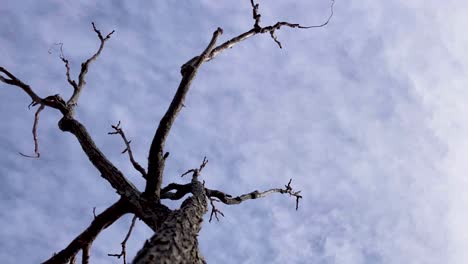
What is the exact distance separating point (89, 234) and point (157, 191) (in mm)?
1138

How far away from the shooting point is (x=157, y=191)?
4875 millimetres

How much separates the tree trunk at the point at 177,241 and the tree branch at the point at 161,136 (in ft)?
1.75

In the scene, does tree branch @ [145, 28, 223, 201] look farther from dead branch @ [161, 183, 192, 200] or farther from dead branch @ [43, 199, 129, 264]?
dead branch @ [161, 183, 192, 200]

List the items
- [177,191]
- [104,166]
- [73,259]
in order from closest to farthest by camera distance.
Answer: [104,166] < [73,259] < [177,191]

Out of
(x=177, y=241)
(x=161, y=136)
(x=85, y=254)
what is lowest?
(x=177, y=241)

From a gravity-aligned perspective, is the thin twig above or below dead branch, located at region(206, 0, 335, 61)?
below

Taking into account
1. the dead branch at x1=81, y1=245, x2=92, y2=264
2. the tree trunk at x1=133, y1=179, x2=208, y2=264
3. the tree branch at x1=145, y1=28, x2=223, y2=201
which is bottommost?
the tree trunk at x1=133, y1=179, x2=208, y2=264

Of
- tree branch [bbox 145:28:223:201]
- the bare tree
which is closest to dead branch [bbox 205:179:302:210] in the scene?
the bare tree

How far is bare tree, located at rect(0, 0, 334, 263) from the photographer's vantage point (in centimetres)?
345

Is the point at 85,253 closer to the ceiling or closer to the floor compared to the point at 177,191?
closer to the floor

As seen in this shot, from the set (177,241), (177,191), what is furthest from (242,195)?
(177,241)

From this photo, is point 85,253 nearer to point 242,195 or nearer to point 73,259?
point 73,259

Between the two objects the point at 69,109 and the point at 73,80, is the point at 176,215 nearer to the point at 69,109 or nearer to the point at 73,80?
the point at 69,109

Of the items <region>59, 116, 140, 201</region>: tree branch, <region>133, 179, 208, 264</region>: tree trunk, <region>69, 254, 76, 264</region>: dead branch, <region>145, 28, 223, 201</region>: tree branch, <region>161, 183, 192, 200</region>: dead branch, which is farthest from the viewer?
<region>161, 183, 192, 200</region>: dead branch
